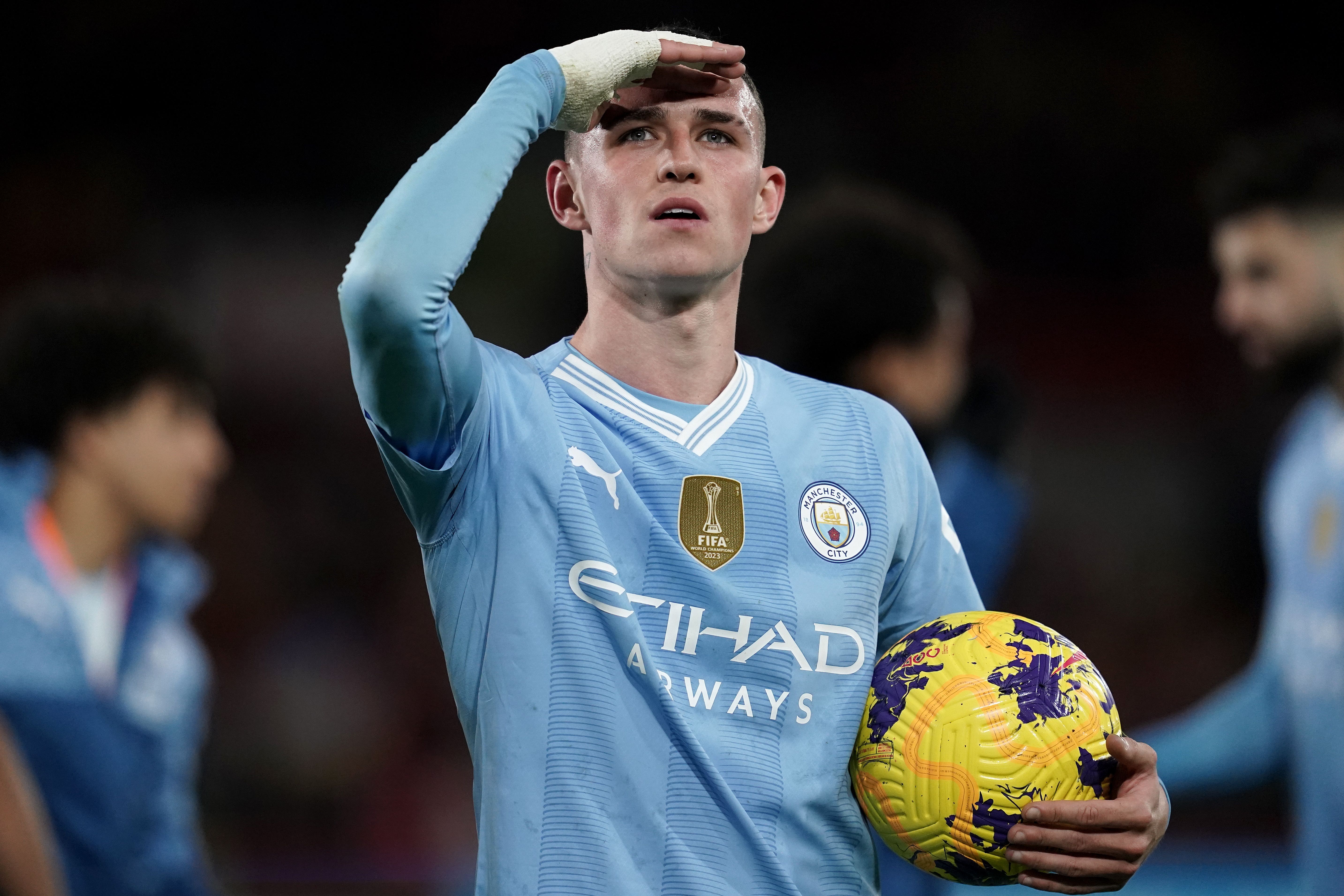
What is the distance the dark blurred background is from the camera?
11516 mm

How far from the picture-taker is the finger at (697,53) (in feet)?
8.05

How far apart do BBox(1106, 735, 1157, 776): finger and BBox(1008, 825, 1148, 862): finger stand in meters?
0.11

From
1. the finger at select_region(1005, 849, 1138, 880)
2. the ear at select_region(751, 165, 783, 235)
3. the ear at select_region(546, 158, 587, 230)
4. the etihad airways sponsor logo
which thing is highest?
the ear at select_region(751, 165, 783, 235)

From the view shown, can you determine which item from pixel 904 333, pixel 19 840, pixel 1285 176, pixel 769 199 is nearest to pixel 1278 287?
pixel 1285 176

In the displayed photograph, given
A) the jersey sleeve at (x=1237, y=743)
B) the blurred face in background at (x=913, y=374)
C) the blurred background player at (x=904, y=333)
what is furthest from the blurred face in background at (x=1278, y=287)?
the blurred face in background at (x=913, y=374)

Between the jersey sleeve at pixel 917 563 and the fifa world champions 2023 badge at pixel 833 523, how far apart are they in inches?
5.0

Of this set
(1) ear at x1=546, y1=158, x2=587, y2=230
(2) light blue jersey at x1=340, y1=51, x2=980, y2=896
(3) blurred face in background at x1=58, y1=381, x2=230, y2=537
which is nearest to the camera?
(2) light blue jersey at x1=340, y1=51, x2=980, y2=896

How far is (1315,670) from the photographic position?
498cm

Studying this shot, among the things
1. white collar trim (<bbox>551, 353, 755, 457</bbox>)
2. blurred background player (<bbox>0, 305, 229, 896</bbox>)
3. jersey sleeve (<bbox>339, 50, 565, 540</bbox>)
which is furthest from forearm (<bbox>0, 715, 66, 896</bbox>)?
white collar trim (<bbox>551, 353, 755, 457</bbox>)

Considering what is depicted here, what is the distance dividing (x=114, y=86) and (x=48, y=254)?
176cm

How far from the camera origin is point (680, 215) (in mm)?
2469

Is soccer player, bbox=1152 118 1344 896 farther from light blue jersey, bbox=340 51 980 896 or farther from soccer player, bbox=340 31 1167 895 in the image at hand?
light blue jersey, bbox=340 51 980 896

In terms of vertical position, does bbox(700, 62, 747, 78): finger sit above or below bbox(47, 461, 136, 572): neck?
above

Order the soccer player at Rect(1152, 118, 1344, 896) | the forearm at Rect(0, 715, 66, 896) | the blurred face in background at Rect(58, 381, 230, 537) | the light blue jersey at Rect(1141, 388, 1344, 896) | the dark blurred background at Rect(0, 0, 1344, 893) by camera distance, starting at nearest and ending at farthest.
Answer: the forearm at Rect(0, 715, 66, 896)
the light blue jersey at Rect(1141, 388, 1344, 896)
the soccer player at Rect(1152, 118, 1344, 896)
the blurred face in background at Rect(58, 381, 230, 537)
the dark blurred background at Rect(0, 0, 1344, 893)
